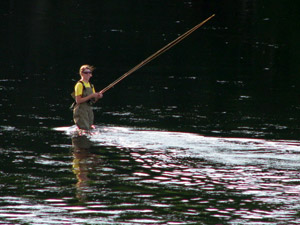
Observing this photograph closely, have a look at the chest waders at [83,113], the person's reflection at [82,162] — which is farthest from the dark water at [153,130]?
the chest waders at [83,113]

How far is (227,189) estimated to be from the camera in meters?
13.7

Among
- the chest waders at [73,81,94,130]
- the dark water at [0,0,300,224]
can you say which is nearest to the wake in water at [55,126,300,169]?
the dark water at [0,0,300,224]

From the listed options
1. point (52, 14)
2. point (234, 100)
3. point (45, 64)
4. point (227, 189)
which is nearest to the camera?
point (227, 189)

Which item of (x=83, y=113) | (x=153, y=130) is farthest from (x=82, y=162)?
(x=153, y=130)

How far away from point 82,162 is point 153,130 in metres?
3.31

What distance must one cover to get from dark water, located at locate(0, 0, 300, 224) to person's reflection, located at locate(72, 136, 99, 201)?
2 cm

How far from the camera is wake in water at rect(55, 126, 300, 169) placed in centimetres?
1562

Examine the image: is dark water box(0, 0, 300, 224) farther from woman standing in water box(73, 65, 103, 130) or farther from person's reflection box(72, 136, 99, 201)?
woman standing in water box(73, 65, 103, 130)

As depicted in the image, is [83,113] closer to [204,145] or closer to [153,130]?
[153,130]

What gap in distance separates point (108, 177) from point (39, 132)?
423 cm

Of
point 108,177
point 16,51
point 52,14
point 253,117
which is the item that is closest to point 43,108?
point 253,117

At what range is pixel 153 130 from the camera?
18516 millimetres

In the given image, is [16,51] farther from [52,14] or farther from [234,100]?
[52,14]

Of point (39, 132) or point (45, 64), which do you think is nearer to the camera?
point (39, 132)
